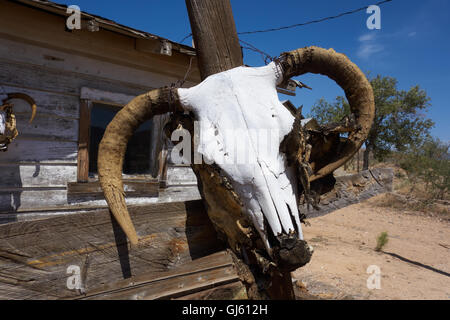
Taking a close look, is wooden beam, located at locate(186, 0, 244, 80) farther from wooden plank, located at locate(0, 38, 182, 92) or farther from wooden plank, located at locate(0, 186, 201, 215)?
wooden plank, located at locate(0, 38, 182, 92)

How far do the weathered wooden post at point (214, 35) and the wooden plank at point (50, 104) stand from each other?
2993mm

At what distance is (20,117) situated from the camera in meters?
3.44

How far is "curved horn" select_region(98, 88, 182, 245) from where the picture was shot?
3.78 ft

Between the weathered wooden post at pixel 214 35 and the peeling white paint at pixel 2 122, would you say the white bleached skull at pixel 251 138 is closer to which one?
the weathered wooden post at pixel 214 35

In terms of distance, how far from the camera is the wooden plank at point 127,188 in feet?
12.9

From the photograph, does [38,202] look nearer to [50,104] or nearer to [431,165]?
[50,104]

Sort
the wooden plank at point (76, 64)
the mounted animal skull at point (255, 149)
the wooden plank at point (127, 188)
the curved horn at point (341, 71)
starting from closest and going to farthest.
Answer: the mounted animal skull at point (255, 149) < the curved horn at point (341, 71) < the wooden plank at point (76, 64) < the wooden plank at point (127, 188)

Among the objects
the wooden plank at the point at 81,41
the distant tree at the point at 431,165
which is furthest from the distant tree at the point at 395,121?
the wooden plank at the point at 81,41

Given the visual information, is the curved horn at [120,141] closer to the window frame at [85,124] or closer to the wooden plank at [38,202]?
the wooden plank at [38,202]

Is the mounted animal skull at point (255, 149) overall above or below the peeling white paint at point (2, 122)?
below

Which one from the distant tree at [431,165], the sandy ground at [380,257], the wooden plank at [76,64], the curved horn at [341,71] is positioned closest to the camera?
the curved horn at [341,71]

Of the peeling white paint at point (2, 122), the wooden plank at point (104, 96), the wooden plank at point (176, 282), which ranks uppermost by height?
the wooden plank at point (104, 96)

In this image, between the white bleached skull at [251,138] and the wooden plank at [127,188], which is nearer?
the white bleached skull at [251,138]

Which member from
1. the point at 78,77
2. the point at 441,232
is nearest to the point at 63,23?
the point at 78,77
